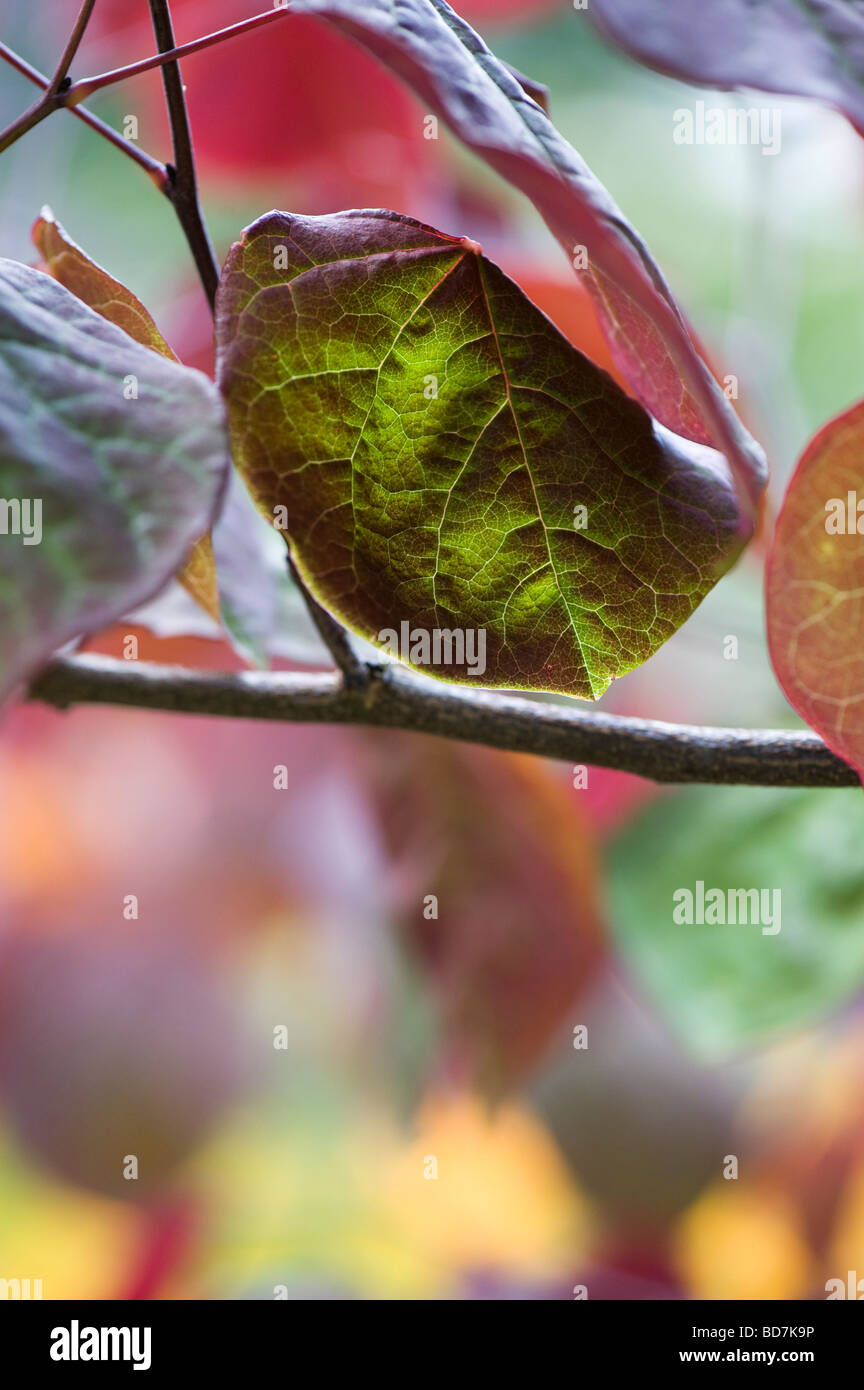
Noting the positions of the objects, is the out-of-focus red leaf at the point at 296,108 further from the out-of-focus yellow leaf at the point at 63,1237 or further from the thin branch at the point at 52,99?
the out-of-focus yellow leaf at the point at 63,1237

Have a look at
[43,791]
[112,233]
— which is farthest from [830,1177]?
[112,233]

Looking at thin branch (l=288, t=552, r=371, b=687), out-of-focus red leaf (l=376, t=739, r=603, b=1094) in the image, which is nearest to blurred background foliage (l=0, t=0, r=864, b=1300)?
out-of-focus red leaf (l=376, t=739, r=603, b=1094)

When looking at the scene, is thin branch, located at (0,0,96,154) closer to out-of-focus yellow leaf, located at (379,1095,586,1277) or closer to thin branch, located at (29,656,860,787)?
thin branch, located at (29,656,860,787)

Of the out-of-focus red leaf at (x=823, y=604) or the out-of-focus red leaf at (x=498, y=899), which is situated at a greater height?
the out-of-focus red leaf at (x=823, y=604)

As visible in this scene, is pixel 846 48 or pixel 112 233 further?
pixel 112 233

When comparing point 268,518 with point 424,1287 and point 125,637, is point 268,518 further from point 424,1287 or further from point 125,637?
point 424,1287

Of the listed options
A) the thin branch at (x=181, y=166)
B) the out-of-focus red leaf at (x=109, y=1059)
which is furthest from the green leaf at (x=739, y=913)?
the thin branch at (x=181, y=166)

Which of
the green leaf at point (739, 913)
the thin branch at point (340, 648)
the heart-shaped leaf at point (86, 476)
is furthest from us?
the green leaf at point (739, 913)
